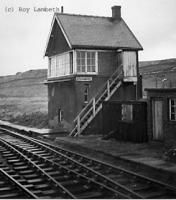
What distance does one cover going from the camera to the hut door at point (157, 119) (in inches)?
666

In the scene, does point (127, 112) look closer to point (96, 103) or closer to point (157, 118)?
point (157, 118)

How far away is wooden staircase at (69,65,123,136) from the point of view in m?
21.9

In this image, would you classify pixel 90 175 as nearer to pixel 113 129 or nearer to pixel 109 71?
pixel 113 129

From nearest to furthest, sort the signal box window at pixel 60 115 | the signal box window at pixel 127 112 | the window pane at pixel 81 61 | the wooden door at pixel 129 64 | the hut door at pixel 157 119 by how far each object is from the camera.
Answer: the hut door at pixel 157 119 < the signal box window at pixel 127 112 < the window pane at pixel 81 61 < the wooden door at pixel 129 64 < the signal box window at pixel 60 115

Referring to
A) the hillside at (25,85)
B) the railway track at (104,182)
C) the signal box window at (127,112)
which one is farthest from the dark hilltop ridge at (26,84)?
the railway track at (104,182)

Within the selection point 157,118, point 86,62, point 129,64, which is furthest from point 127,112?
point 129,64

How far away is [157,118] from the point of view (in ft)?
56.4

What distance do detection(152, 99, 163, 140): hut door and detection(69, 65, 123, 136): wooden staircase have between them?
5.33 metres

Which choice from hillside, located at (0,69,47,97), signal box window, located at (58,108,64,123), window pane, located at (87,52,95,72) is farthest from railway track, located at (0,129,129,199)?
hillside, located at (0,69,47,97)

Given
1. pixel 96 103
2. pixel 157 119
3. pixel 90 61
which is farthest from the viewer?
pixel 90 61

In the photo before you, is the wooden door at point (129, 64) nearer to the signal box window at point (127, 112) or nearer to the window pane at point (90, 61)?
the window pane at point (90, 61)

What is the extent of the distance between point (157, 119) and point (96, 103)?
6252mm

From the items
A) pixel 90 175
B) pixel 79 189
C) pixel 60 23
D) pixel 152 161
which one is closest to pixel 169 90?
pixel 152 161

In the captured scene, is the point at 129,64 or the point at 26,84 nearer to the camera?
the point at 129,64
